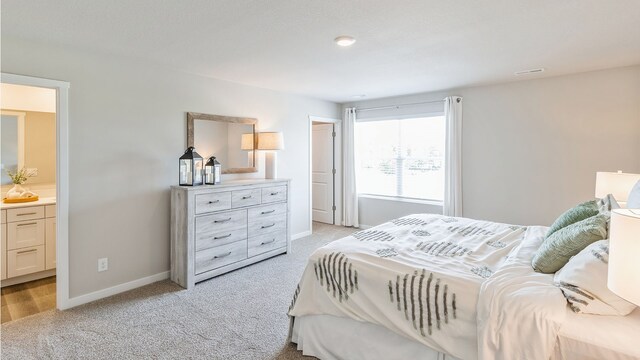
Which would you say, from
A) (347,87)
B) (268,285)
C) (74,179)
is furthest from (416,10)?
(74,179)

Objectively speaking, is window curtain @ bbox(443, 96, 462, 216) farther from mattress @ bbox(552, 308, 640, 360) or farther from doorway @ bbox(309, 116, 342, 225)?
mattress @ bbox(552, 308, 640, 360)

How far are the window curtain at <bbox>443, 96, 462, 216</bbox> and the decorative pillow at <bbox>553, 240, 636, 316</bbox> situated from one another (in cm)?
330

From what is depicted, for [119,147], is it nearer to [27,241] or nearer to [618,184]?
[27,241]

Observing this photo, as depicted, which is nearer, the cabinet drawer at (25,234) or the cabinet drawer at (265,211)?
the cabinet drawer at (25,234)

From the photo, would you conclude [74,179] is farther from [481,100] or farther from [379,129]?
[481,100]

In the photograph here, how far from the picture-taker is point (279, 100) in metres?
4.88

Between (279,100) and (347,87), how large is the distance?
105 cm

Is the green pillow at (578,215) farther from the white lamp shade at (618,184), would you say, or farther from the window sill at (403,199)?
the window sill at (403,199)

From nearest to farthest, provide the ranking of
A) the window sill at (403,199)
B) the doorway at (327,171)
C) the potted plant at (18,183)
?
the potted plant at (18,183), the window sill at (403,199), the doorway at (327,171)

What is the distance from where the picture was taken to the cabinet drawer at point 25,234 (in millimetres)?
3324

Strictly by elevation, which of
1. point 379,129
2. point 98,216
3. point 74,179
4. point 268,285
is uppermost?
point 379,129

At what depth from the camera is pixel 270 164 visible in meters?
4.60

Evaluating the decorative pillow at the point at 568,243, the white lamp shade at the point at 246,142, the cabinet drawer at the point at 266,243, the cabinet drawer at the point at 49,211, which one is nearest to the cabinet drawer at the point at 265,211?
the cabinet drawer at the point at 266,243

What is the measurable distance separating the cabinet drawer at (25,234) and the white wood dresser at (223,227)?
1.44 m
